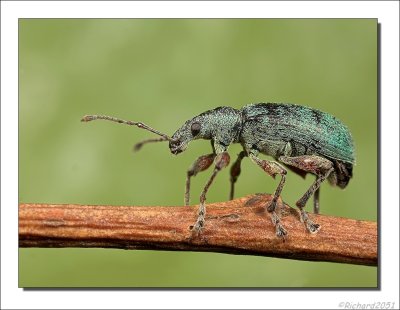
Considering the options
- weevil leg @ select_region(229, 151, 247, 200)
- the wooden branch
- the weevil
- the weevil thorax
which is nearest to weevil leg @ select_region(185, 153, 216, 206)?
the weevil

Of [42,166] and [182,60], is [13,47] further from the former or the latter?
[182,60]

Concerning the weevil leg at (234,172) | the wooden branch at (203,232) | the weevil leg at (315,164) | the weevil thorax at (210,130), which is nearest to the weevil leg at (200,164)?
the weevil thorax at (210,130)

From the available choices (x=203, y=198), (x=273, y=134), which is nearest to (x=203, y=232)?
(x=203, y=198)

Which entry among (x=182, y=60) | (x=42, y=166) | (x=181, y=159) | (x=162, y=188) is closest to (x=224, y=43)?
(x=182, y=60)

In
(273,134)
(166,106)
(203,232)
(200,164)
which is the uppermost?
(166,106)

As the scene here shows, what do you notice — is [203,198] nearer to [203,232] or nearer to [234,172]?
[203,232]

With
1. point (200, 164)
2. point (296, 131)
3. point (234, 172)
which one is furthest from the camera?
point (234, 172)
